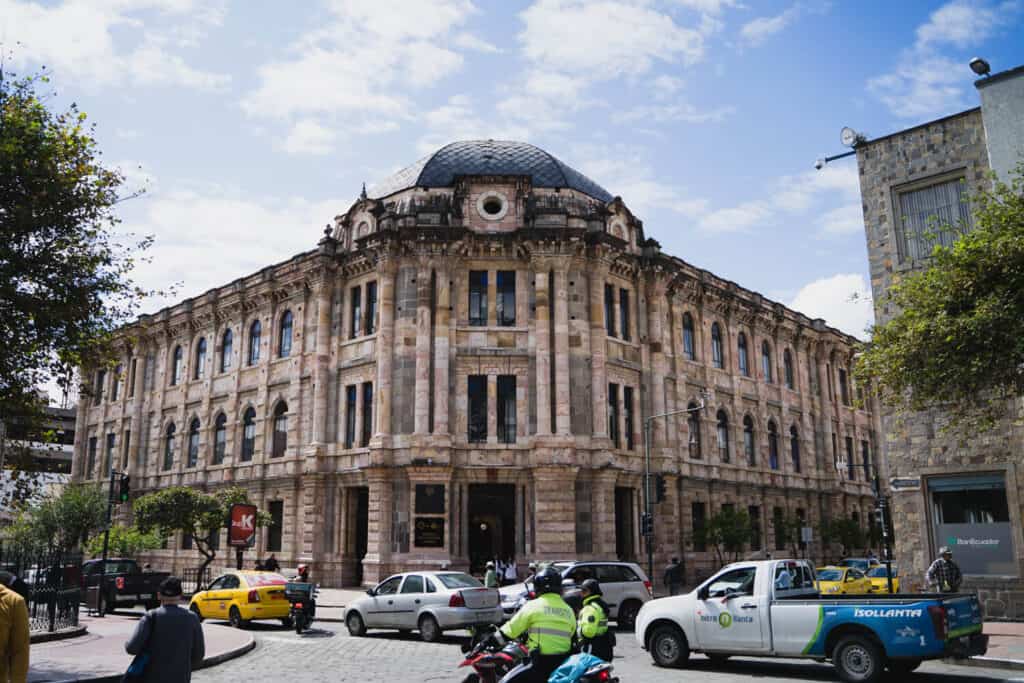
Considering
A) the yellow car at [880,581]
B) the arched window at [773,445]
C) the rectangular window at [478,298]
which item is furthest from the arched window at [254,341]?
the yellow car at [880,581]

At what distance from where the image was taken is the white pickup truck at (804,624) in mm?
11891

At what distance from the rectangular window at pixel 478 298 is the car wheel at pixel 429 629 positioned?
54.3 feet

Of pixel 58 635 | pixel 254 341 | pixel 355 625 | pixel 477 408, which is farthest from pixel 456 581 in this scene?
pixel 254 341

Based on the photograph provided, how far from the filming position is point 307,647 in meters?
17.5

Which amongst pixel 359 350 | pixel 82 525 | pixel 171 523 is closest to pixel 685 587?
pixel 359 350

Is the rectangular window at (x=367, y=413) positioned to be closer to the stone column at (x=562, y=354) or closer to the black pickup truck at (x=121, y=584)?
the stone column at (x=562, y=354)

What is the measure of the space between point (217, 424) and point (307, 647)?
27.1 meters

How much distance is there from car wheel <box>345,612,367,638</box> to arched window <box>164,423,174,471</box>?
93.1 ft

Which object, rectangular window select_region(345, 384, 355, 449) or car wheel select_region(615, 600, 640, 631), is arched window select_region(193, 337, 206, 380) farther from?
car wheel select_region(615, 600, 640, 631)

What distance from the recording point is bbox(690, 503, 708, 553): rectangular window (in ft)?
119

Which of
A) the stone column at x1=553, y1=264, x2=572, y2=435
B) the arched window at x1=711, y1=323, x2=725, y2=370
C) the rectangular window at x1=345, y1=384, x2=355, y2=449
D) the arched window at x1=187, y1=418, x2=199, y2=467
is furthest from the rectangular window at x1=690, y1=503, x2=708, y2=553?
the arched window at x1=187, y1=418, x2=199, y2=467

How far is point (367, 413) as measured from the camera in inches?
1359

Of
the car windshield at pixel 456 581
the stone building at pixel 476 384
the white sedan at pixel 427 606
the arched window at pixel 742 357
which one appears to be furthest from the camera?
the arched window at pixel 742 357

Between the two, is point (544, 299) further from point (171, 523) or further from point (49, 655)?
point (49, 655)
